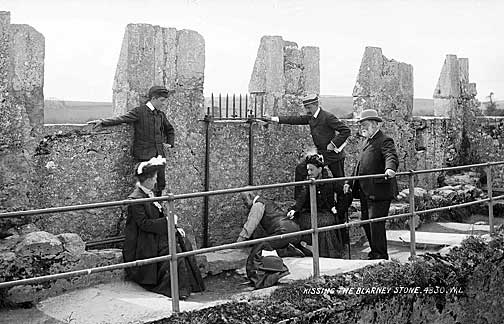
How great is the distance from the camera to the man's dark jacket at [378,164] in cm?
749

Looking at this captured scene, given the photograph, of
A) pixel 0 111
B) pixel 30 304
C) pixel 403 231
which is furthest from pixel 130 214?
pixel 403 231

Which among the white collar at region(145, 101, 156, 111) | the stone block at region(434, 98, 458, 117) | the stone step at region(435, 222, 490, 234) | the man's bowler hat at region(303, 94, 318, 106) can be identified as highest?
the stone block at region(434, 98, 458, 117)

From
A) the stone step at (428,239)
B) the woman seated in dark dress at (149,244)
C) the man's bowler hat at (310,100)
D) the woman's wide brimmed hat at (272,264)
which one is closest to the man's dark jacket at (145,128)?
the woman seated in dark dress at (149,244)

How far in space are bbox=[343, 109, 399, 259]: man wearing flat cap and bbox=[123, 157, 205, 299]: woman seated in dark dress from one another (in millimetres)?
2187

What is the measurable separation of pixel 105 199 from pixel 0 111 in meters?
1.57

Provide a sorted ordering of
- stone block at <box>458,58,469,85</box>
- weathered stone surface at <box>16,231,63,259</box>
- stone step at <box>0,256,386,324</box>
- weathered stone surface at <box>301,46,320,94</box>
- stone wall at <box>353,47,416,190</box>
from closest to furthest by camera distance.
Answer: stone step at <box>0,256,386,324</box> → weathered stone surface at <box>16,231,63,259</box> → weathered stone surface at <box>301,46,320,94</box> → stone wall at <box>353,47,416,190</box> → stone block at <box>458,58,469,85</box>

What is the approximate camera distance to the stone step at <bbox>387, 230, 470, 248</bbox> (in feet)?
26.8

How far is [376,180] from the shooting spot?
7.50 m

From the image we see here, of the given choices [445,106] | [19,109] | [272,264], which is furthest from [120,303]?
[445,106]

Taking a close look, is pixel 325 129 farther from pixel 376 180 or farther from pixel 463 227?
pixel 463 227

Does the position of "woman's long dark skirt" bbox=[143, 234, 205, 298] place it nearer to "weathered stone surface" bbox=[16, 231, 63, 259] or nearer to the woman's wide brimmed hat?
the woman's wide brimmed hat

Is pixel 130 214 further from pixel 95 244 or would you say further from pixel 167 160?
pixel 167 160

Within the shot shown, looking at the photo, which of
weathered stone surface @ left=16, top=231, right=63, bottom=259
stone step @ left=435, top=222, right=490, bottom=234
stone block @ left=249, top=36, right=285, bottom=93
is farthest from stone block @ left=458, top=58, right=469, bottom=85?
weathered stone surface @ left=16, top=231, right=63, bottom=259

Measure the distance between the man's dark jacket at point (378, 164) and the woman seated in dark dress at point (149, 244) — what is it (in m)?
2.22
